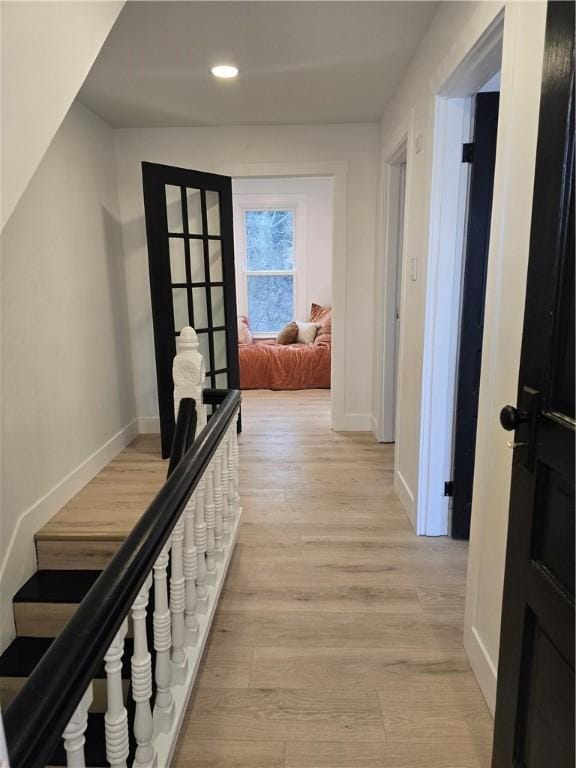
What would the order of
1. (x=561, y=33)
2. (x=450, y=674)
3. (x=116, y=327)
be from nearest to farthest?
(x=561, y=33) → (x=450, y=674) → (x=116, y=327)

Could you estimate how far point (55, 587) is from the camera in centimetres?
242

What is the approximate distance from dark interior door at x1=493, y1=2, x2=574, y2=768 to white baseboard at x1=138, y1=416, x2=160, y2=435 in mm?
3541

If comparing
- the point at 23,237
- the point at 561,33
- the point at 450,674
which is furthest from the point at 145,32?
the point at 450,674

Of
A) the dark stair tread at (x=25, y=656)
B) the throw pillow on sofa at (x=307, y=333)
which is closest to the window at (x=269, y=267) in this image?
the throw pillow on sofa at (x=307, y=333)

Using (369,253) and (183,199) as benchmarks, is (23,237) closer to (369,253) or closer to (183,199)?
(183,199)

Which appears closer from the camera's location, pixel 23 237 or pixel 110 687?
pixel 110 687

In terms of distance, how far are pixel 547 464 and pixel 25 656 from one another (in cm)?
244

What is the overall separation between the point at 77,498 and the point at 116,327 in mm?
1486

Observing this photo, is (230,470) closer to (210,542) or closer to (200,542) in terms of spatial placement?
(210,542)

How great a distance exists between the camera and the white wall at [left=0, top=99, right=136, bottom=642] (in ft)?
7.94

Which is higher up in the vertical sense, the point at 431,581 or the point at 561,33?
the point at 561,33

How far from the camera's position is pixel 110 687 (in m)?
1.03

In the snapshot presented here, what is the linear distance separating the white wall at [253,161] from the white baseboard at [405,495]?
1613 mm

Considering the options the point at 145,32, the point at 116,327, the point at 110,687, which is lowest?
the point at 110,687
